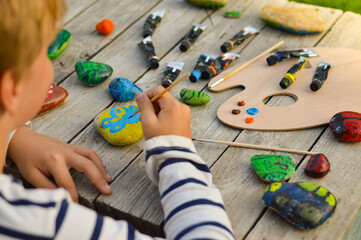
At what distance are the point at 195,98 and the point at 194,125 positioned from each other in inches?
3.9

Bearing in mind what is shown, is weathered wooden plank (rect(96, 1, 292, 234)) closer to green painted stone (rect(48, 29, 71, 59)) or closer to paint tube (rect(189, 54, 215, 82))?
paint tube (rect(189, 54, 215, 82))

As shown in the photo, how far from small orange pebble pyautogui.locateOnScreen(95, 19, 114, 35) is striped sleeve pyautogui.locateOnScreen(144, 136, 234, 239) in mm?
844

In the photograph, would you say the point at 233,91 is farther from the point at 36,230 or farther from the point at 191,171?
the point at 36,230

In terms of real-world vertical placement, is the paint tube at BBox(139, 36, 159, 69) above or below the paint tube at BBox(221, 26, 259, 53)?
above

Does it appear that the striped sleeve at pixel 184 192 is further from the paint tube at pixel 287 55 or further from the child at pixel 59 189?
the paint tube at pixel 287 55

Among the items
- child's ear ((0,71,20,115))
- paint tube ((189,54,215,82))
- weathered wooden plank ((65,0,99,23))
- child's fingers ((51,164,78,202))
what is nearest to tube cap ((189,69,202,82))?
paint tube ((189,54,215,82))

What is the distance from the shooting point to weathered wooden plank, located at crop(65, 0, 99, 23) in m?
2.04

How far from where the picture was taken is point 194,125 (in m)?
1.48

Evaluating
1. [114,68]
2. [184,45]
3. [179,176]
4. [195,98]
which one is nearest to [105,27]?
[114,68]

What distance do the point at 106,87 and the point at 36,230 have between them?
Answer: 32.9 inches

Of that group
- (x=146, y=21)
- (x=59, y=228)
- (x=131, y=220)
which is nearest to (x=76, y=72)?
(x=146, y=21)

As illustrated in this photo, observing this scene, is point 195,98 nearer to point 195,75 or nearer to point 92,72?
point 195,75

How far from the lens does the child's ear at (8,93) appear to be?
33.5 inches

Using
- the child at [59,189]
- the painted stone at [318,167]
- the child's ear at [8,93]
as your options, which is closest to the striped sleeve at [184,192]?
the child at [59,189]
